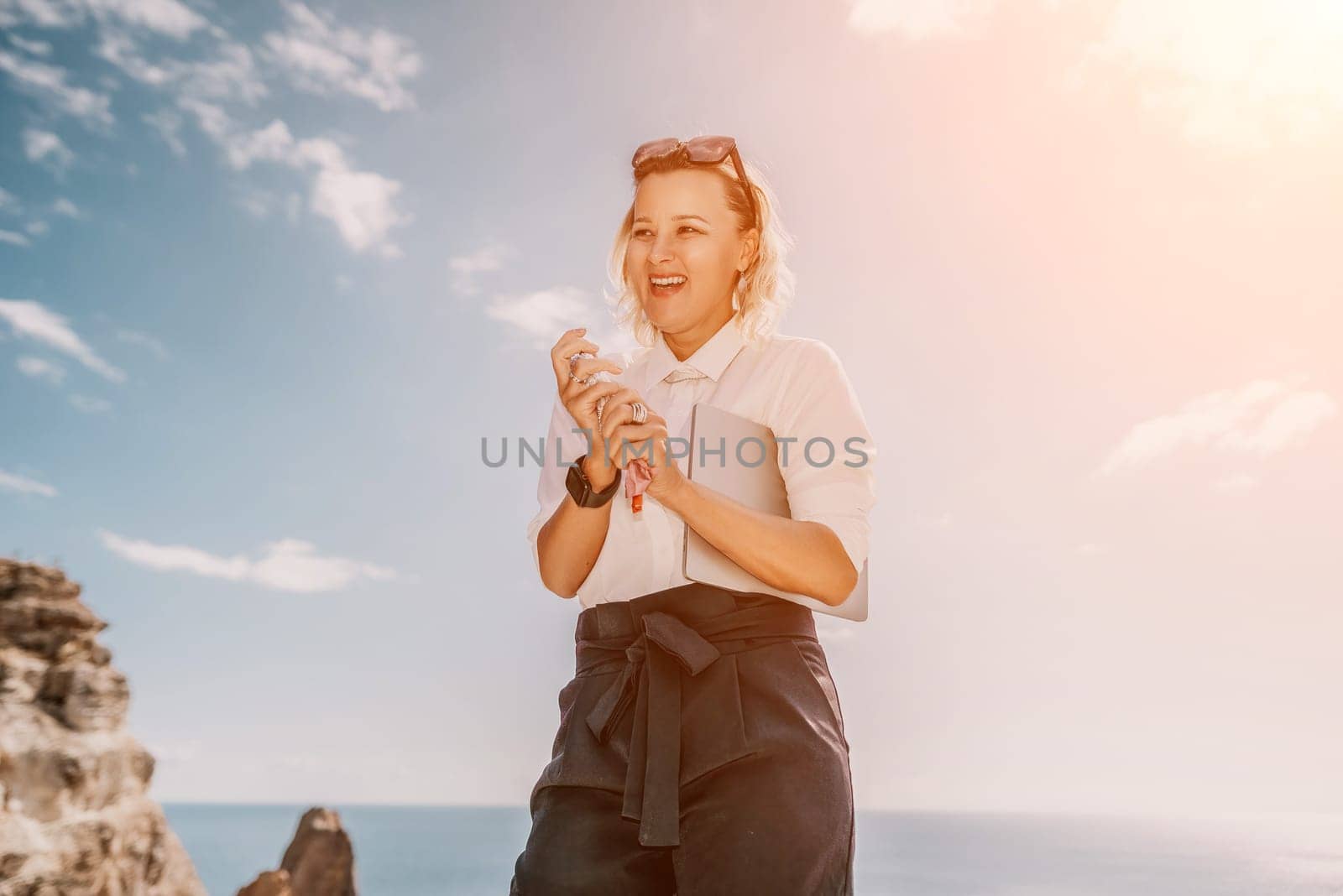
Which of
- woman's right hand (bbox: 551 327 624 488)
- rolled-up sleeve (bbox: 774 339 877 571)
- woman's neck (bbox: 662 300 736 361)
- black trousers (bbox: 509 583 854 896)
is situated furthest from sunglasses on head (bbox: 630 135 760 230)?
black trousers (bbox: 509 583 854 896)

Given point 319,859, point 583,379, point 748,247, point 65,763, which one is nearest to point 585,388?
→ point 583,379

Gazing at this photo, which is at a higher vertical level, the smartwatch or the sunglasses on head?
the sunglasses on head

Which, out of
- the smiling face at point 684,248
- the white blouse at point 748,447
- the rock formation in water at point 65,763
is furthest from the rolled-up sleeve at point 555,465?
the rock formation in water at point 65,763

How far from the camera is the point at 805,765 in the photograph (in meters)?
2.07

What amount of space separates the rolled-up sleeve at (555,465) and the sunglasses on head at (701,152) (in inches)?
32.8

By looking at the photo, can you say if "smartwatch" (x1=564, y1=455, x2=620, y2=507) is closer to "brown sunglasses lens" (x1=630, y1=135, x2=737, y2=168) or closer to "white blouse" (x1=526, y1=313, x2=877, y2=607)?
"white blouse" (x1=526, y1=313, x2=877, y2=607)

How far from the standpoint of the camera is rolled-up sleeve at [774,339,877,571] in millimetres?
2248

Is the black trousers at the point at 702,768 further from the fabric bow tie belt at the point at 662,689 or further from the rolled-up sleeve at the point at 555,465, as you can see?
the rolled-up sleeve at the point at 555,465

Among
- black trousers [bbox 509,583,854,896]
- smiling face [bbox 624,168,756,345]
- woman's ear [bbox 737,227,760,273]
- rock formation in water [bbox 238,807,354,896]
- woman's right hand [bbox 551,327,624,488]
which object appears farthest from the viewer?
rock formation in water [bbox 238,807,354,896]

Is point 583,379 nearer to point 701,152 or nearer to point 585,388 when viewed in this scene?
point 585,388

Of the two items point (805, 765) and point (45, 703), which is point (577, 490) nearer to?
point (805, 765)

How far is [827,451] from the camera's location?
234 cm

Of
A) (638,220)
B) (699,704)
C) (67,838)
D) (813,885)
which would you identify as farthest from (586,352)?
(67,838)

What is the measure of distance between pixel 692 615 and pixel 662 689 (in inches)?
8.0
